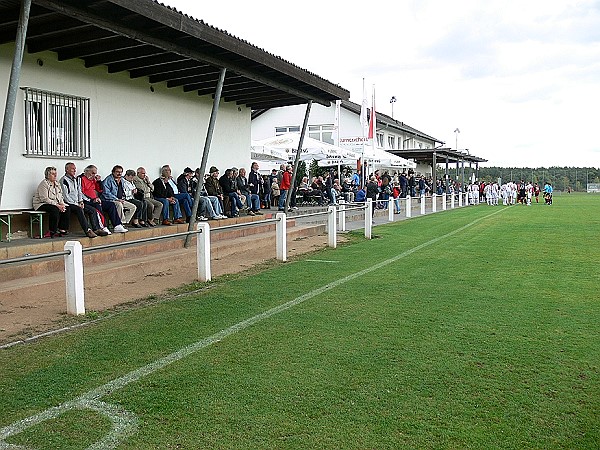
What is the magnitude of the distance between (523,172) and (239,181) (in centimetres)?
6876

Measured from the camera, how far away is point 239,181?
17.3 meters

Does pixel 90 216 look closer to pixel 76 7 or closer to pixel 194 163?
pixel 76 7

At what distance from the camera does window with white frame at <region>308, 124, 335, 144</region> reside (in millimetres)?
42594

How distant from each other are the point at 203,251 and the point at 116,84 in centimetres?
542

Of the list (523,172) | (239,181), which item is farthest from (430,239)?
(523,172)

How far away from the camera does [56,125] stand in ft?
40.1

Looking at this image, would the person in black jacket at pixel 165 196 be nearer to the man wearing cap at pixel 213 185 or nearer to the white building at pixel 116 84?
the white building at pixel 116 84

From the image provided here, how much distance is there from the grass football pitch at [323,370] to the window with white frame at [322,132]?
3313 cm

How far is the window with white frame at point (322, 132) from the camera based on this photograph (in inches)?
1677

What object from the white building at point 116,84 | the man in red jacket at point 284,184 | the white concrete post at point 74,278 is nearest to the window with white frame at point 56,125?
the white building at point 116,84

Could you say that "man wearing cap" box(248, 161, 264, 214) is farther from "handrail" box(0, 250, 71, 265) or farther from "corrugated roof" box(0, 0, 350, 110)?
"handrail" box(0, 250, 71, 265)

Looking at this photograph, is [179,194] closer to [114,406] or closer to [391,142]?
[114,406]

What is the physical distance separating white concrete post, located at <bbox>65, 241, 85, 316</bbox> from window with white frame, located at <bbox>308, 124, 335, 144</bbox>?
3557 centimetres

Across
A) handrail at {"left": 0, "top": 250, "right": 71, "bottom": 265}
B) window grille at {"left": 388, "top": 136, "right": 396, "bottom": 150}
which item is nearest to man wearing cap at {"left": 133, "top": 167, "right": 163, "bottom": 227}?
handrail at {"left": 0, "top": 250, "right": 71, "bottom": 265}
